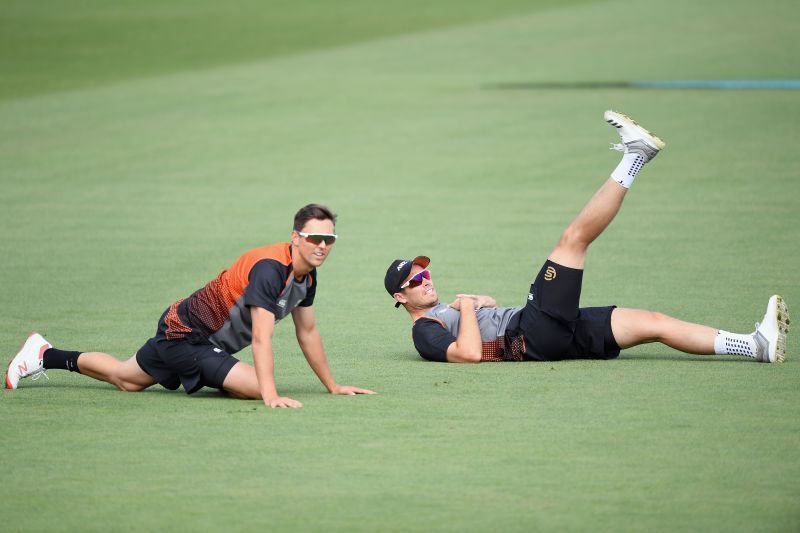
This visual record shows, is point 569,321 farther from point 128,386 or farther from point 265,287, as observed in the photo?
point 128,386

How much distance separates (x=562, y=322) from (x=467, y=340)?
0.71 metres

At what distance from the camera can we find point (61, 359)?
9.03 meters

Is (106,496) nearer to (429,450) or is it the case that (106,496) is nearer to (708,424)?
(429,450)

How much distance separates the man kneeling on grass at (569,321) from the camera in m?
9.26

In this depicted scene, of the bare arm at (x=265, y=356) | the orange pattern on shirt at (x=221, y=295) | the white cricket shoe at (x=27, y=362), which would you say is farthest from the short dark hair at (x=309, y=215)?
the white cricket shoe at (x=27, y=362)

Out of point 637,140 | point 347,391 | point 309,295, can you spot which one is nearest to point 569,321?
point 637,140

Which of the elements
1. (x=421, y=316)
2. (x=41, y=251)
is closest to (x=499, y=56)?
(x=41, y=251)

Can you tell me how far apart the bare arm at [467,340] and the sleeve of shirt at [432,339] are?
7 cm

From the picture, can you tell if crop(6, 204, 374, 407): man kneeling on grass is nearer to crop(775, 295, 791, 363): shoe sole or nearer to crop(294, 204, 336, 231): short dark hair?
crop(294, 204, 336, 231): short dark hair

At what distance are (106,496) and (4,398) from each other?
98.8 inches

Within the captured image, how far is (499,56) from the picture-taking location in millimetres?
32562

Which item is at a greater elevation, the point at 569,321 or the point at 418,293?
Answer: the point at 418,293

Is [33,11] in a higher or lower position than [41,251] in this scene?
higher

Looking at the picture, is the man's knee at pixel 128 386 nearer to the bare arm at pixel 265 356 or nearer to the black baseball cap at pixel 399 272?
the bare arm at pixel 265 356
